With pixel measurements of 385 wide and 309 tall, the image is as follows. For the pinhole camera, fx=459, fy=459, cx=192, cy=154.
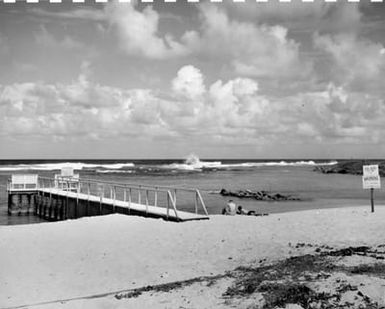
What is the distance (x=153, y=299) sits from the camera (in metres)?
7.39

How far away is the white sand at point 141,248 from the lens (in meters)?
8.92

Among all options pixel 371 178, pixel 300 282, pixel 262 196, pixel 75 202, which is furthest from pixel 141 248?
pixel 262 196

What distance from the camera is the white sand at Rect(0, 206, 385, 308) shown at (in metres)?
8.92

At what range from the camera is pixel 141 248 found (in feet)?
39.3

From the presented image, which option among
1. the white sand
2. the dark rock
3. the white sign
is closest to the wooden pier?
the white sand

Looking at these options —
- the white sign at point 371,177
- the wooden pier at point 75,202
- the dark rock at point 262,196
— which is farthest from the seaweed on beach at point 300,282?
the dark rock at point 262,196

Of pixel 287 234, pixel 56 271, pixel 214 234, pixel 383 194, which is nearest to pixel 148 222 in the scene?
pixel 214 234

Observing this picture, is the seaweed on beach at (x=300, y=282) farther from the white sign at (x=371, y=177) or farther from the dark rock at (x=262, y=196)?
the dark rock at (x=262, y=196)

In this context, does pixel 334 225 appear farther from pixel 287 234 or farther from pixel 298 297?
pixel 298 297

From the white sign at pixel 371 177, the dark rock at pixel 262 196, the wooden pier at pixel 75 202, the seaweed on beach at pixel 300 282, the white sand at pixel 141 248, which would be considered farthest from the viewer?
the dark rock at pixel 262 196

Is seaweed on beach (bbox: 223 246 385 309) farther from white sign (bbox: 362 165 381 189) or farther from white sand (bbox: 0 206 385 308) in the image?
white sign (bbox: 362 165 381 189)

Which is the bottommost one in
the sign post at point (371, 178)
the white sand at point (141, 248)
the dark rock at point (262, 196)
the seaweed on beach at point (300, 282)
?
the dark rock at point (262, 196)

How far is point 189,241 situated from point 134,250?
5.36 feet

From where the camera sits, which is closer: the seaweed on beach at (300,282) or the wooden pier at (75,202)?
the seaweed on beach at (300,282)
